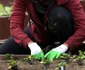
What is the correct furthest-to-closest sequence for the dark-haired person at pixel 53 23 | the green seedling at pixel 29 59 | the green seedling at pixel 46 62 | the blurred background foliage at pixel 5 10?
the blurred background foliage at pixel 5 10, the dark-haired person at pixel 53 23, the green seedling at pixel 29 59, the green seedling at pixel 46 62

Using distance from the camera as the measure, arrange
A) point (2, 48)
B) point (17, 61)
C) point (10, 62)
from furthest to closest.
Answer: point (2, 48) < point (17, 61) < point (10, 62)

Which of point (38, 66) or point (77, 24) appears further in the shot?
point (77, 24)

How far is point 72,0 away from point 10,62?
28.0 inches

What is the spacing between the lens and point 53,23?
9.39 feet

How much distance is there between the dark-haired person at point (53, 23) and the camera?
2.83 meters

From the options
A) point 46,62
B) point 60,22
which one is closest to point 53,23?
point 60,22

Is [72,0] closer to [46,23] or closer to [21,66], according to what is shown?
[46,23]

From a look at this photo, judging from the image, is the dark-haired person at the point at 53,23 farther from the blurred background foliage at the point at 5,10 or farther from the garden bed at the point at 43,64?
the blurred background foliage at the point at 5,10

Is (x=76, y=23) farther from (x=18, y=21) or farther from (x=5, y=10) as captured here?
(x=5, y=10)

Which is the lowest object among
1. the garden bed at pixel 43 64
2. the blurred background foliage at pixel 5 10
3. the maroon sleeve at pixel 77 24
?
the blurred background foliage at pixel 5 10

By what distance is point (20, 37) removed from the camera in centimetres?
291

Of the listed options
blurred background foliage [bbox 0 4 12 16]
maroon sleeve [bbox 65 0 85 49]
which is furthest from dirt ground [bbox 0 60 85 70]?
blurred background foliage [bbox 0 4 12 16]

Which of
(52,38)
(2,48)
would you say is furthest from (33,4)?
(2,48)

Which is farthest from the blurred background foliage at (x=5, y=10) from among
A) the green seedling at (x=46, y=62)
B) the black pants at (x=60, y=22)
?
the green seedling at (x=46, y=62)
